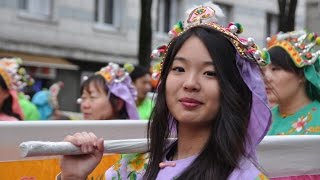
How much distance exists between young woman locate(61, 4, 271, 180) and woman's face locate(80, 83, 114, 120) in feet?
8.14

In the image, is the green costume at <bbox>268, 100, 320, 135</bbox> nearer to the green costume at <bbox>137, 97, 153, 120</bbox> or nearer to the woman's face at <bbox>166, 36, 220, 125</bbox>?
the woman's face at <bbox>166, 36, 220, 125</bbox>

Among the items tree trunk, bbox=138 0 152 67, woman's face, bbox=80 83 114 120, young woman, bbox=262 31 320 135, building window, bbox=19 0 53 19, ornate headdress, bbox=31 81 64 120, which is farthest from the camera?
building window, bbox=19 0 53 19

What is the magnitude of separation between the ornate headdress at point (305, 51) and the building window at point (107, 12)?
36.9 feet

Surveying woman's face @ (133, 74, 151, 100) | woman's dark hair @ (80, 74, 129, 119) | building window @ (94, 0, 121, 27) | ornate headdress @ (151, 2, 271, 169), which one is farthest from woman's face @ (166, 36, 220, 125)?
building window @ (94, 0, 121, 27)

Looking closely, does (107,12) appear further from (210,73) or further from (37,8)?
(210,73)

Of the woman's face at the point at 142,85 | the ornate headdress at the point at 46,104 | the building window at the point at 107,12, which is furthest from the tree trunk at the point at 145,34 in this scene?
the building window at the point at 107,12

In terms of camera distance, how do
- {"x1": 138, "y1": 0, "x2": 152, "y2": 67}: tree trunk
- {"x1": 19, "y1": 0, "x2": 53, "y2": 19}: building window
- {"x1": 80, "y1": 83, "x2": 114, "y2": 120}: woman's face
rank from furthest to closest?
{"x1": 19, "y1": 0, "x2": 53, "y2": 19}: building window < {"x1": 138, "y1": 0, "x2": 152, "y2": 67}: tree trunk < {"x1": 80, "y1": 83, "x2": 114, "y2": 120}: woman's face

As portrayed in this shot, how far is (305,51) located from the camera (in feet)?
12.8

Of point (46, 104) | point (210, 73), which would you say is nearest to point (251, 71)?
point (210, 73)

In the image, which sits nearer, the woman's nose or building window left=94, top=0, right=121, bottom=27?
the woman's nose

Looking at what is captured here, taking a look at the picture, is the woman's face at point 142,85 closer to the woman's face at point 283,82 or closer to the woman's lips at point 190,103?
the woman's face at point 283,82

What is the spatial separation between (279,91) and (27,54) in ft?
33.2

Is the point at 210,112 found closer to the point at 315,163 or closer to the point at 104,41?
the point at 315,163

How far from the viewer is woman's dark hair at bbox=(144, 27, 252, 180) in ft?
5.67
